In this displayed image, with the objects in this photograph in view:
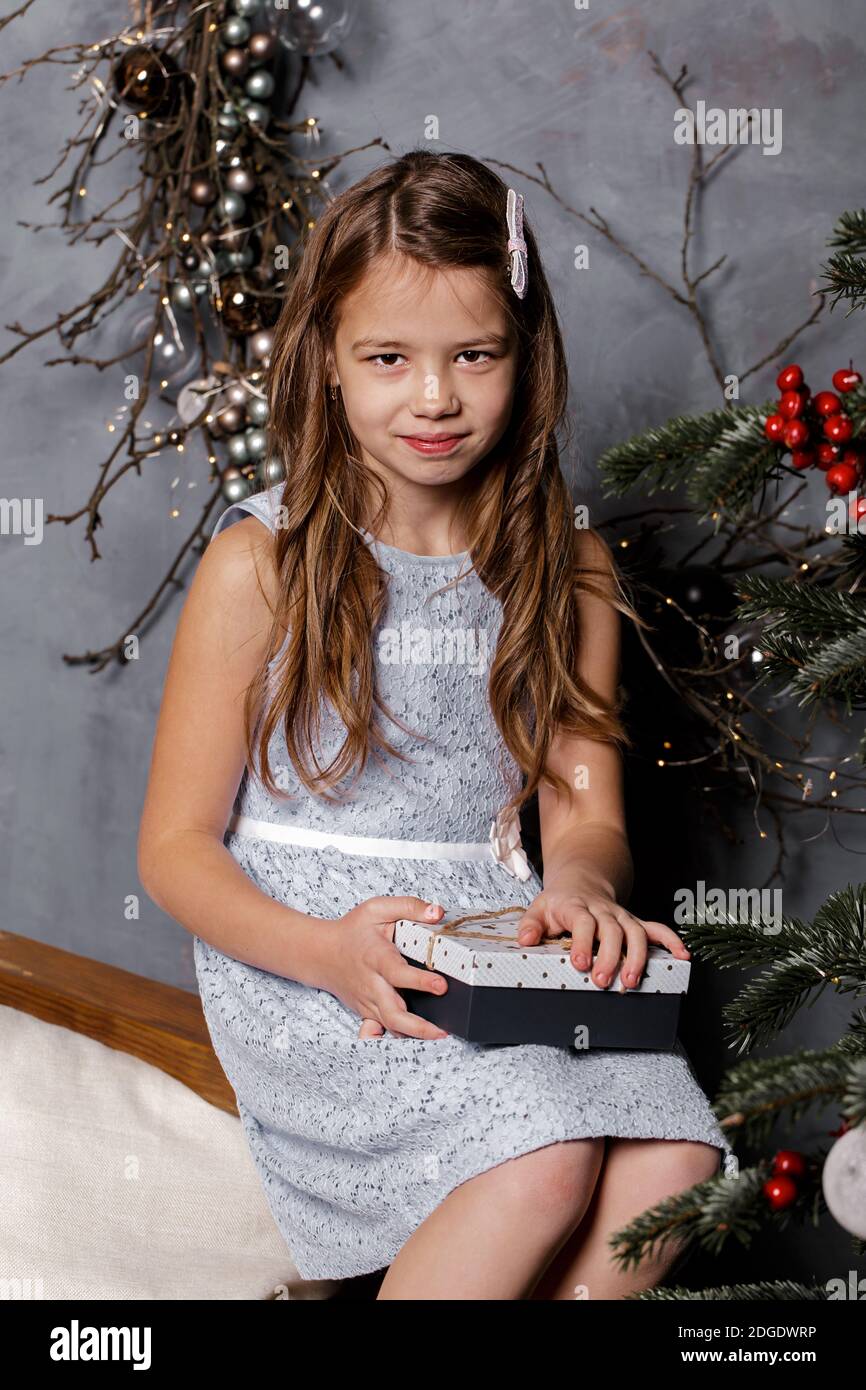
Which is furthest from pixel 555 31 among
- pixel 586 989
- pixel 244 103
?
pixel 586 989

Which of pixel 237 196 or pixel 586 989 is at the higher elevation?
pixel 237 196

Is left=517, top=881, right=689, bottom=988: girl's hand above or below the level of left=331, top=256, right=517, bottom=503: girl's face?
below

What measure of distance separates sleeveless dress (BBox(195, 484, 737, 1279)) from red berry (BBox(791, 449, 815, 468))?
0.44 metres

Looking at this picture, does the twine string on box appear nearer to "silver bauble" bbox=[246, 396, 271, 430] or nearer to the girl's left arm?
the girl's left arm

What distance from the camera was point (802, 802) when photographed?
63.6 inches

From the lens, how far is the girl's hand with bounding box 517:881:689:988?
3.07ft

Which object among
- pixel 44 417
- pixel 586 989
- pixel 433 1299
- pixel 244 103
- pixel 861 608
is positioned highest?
pixel 244 103

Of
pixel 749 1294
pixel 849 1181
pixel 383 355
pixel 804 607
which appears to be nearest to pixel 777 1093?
pixel 849 1181

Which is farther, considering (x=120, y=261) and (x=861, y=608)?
(x=120, y=261)

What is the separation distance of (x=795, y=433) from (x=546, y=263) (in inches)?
42.0

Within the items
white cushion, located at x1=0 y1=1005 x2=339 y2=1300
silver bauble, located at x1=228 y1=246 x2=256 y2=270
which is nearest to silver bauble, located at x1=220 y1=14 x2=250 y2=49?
silver bauble, located at x1=228 y1=246 x2=256 y2=270

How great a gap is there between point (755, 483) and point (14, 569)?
1647 millimetres

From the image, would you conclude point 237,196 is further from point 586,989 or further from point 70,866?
point 586,989

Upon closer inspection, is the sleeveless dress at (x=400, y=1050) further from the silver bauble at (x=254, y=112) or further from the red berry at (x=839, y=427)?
the silver bauble at (x=254, y=112)
